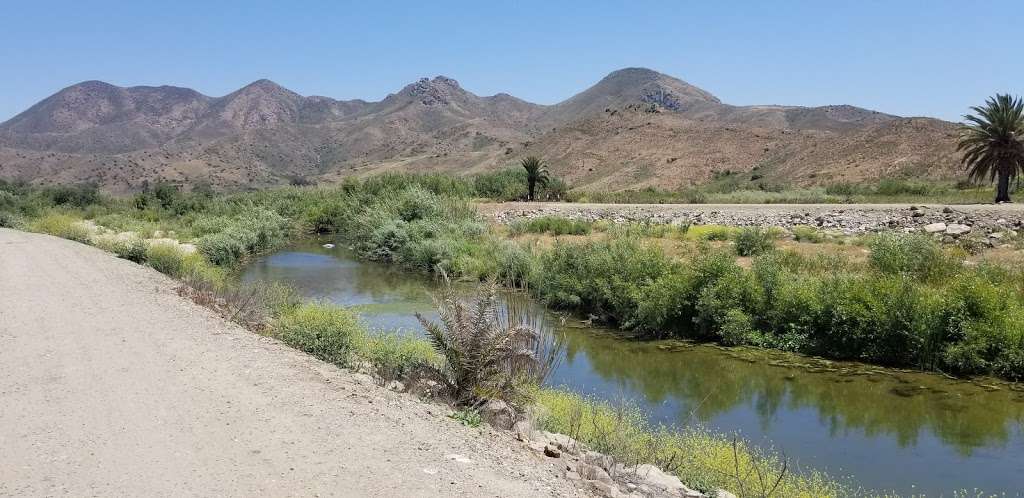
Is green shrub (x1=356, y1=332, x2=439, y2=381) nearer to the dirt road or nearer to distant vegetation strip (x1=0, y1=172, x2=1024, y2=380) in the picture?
the dirt road

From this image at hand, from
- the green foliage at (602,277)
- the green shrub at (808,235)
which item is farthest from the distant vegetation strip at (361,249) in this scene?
the green shrub at (808,235)

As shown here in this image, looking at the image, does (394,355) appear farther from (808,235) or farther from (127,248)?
(808,235)

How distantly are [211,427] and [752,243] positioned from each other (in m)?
22.8

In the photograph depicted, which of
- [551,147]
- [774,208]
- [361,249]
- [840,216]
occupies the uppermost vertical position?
[551,147]

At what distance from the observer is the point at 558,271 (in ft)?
76.9

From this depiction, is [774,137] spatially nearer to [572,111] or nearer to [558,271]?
[558,271]

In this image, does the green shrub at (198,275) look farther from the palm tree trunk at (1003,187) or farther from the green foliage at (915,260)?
the palm tree trunk at (1003,187)

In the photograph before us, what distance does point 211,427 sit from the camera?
7727 mm

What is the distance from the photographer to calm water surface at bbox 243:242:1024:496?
10.5 meters

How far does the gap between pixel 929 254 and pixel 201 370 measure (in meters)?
19.1

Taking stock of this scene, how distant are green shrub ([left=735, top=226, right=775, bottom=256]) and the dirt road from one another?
19.4 m

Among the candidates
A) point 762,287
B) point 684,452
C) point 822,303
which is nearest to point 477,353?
point 684,452

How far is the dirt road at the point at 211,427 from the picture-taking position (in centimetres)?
654

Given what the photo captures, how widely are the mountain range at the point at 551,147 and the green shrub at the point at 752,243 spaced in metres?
41.2
